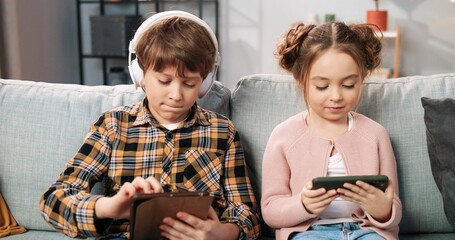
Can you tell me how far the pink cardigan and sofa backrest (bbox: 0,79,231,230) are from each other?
0.27 m

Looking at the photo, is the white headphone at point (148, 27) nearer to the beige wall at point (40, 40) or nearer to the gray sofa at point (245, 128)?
the gray sofa at point (245, 128)

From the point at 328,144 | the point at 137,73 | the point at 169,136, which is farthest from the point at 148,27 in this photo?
the point at 328,144

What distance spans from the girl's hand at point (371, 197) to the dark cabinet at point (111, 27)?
2.98 m

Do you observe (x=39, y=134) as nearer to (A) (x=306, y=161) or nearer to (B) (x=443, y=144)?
(A) (x=306, y=161)

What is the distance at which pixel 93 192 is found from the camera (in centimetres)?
150

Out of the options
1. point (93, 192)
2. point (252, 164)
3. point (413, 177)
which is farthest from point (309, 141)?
point (93, 192)

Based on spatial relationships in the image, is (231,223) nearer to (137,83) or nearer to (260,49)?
(137,83)

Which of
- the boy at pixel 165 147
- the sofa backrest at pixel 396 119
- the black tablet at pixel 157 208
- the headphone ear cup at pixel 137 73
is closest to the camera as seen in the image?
the black tablet at pixel 157 208

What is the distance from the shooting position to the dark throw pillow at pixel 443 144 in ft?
4.66

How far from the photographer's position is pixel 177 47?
4.29 feet

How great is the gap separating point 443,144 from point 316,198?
0.43 metres

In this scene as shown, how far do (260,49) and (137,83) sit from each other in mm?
2961

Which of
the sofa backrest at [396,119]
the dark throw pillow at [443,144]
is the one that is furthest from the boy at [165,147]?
the dark throw pillow at [443,144]

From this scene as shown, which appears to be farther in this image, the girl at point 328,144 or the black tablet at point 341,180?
the girl at point 328,144
